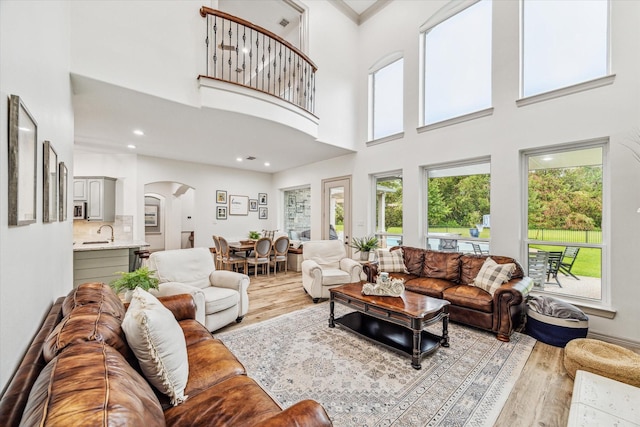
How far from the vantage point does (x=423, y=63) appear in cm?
448

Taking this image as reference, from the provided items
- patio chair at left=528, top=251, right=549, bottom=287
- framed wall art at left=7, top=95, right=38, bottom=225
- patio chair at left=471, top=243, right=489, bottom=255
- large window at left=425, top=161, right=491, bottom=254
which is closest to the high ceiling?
large window at left=425, top=161, right=491, bottom=254

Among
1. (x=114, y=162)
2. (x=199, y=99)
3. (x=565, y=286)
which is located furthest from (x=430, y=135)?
(x=114, y=162)

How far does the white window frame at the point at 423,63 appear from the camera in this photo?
383 centimetres

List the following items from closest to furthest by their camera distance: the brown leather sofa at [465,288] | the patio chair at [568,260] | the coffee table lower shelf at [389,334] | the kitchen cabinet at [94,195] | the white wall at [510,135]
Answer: the coffee table lower shelf at [389,334] < the white wall at [510,135] < the brown leather sofa at [465,288] < the patio chair at [568,260] < the kitchen cabinet at [94,195]

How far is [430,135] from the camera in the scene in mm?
4270

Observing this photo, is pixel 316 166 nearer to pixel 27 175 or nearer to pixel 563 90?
pixel 563 90

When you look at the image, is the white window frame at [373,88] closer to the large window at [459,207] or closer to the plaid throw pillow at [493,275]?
the large window at [459,207]

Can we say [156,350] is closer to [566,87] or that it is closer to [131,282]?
[131,282]

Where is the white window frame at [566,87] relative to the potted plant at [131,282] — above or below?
above

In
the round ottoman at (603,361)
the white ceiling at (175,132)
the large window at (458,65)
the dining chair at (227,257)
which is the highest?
the large window at (458,65)

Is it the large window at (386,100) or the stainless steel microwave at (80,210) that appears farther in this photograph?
the stainless steel microwave at (80,210)

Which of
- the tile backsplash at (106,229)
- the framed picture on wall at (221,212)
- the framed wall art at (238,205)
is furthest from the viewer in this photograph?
the framed wall art at (238,205)

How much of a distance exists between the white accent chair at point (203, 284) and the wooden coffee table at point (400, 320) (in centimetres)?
117

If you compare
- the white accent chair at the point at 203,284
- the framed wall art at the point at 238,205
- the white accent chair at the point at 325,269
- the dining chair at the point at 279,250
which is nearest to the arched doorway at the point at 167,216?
the framed wall art at the point at 238,205
